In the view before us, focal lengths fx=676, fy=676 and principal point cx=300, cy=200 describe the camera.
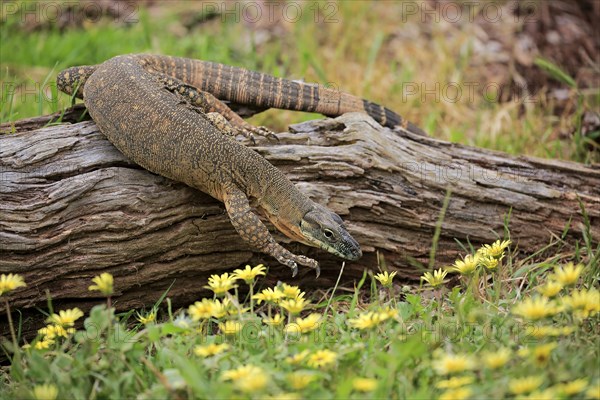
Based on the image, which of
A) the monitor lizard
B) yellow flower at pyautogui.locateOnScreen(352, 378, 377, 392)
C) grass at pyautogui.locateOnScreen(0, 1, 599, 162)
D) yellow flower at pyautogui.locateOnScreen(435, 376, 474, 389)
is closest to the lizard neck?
the monitor lizard

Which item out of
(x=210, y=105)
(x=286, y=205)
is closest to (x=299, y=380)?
(x=286, y=205)

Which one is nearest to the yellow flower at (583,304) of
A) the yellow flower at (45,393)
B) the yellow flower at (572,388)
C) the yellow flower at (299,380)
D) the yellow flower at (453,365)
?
the yellow flower at (572,388)

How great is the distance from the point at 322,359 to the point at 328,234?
1746mm

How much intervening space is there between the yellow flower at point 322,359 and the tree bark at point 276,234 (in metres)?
1.63

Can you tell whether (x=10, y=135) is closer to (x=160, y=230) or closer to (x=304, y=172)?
(x=160, y=230)

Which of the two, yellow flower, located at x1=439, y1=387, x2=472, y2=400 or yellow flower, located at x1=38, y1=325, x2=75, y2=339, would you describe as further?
yellow flower, located at x1=38, y1=325, x2=75, y2=339

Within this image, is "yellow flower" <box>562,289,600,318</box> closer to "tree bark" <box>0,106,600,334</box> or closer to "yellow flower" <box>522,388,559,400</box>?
"yellow flower" <box>522,388,559,400</box>

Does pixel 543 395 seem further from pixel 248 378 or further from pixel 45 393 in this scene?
pixel 45 393

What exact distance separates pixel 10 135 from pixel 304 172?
2330 mm

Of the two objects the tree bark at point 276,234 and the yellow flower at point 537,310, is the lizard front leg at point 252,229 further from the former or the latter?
the yellow flower at point 537,310

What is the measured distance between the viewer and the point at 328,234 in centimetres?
502

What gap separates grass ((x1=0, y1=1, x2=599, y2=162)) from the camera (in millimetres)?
8466

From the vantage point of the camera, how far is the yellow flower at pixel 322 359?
10.9 ft

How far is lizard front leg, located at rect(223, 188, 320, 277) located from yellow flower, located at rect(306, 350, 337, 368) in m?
1.61
